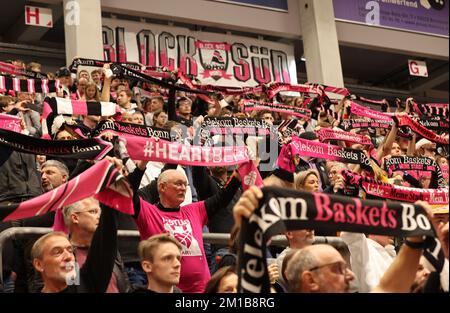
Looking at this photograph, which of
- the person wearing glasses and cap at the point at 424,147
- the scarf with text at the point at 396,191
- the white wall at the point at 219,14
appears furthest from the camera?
the white wall at the point at 219,14

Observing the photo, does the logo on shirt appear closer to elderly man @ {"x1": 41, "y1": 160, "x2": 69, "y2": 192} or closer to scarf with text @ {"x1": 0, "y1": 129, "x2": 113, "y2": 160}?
scarf with text @ {"x1": 0, "y1": 129, "x2": 113, "y2": 160}

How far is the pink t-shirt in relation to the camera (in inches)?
169

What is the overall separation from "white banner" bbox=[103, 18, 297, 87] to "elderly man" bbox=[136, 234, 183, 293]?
786cm

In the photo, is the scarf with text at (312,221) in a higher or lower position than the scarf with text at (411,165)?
lower

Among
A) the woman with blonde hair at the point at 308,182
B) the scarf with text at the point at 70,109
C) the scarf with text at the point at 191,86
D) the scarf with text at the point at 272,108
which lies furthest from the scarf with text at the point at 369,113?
the woman with blonde hair at the point at 308,182

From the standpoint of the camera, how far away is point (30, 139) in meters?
4.28

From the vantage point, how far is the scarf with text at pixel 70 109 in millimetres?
6293

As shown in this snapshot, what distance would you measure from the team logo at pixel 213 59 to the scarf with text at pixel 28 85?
5.20m

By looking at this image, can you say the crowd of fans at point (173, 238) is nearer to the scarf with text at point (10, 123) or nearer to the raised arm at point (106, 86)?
the raised arm at point (106, 86)

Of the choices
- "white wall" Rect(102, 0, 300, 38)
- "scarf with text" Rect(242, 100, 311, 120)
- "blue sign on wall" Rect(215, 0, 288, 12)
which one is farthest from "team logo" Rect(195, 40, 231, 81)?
"scarf with text" Rect(242, 100, 311, 120)

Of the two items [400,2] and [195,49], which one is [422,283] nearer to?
[195,49]

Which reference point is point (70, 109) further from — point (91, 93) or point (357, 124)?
point (357, 124)
